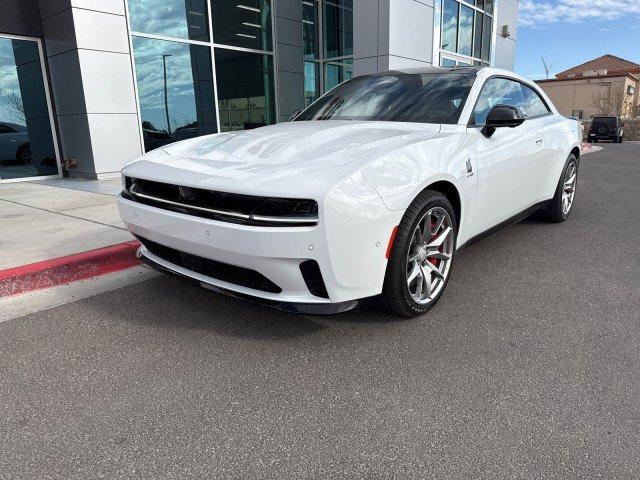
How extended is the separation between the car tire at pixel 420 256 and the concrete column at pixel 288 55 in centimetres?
947

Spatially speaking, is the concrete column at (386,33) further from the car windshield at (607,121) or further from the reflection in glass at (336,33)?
the car windshield at (607,121)

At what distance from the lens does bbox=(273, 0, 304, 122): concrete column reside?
1203 cm

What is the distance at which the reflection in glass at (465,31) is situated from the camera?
15094 millimetres

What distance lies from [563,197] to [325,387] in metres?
4.22

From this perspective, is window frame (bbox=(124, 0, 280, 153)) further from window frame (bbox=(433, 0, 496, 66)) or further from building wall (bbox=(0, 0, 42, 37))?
window frame (bbox=(433, 0, 496, 66))

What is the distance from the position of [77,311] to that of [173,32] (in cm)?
848

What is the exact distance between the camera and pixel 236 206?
241 cm

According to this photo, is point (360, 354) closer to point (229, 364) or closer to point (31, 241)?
point (229, 364)

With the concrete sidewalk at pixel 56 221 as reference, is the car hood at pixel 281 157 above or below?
above

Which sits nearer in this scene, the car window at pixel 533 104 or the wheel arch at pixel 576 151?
the car window at pixel 533 104

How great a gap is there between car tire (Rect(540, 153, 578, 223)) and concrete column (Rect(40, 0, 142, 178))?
7.14 meters

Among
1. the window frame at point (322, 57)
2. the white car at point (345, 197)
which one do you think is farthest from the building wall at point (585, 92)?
the white car at point (345, 197)

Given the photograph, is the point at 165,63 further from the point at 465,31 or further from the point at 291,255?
the point at 465,31

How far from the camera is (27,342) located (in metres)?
2.74
